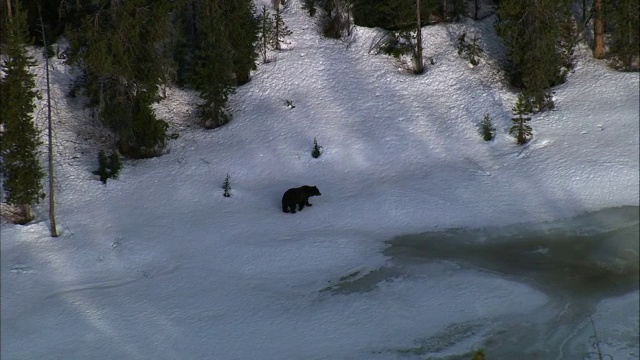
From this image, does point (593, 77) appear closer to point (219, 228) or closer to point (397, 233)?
point (397, 233)

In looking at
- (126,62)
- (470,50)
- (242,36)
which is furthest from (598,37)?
(126,62)

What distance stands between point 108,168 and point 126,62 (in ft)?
12.1

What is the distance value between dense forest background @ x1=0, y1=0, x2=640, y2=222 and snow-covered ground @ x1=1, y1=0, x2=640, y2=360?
2.50 feet

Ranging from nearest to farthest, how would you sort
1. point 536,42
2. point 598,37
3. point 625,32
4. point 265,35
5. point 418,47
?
point 536,42, point 625,32, point 598,37, point 418,47, point 265,35

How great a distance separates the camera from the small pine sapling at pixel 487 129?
78.6 ft

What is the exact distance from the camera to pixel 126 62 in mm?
22844

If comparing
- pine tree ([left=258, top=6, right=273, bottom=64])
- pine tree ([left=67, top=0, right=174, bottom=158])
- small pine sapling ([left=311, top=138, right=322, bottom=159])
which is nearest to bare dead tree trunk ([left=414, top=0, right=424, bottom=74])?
pine tree ([left=258, top=6, right=273, bottom=64])

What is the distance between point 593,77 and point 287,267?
14948 millimetres

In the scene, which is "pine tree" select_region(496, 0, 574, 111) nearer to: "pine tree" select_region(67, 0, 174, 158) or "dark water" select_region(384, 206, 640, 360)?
"dark water" select_region(384, 206, 640, 360)

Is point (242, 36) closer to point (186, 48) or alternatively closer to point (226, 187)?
point (186, 48)

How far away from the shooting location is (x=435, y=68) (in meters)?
28.2

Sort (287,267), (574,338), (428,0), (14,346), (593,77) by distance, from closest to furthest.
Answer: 1. (574,338)
2. (14,346)
3. (287,267)
4. (593,77)
5. (428,0)

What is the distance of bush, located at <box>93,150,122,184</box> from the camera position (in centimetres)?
2323

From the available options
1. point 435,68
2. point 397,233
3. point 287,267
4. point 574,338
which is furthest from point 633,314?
point 435,68
